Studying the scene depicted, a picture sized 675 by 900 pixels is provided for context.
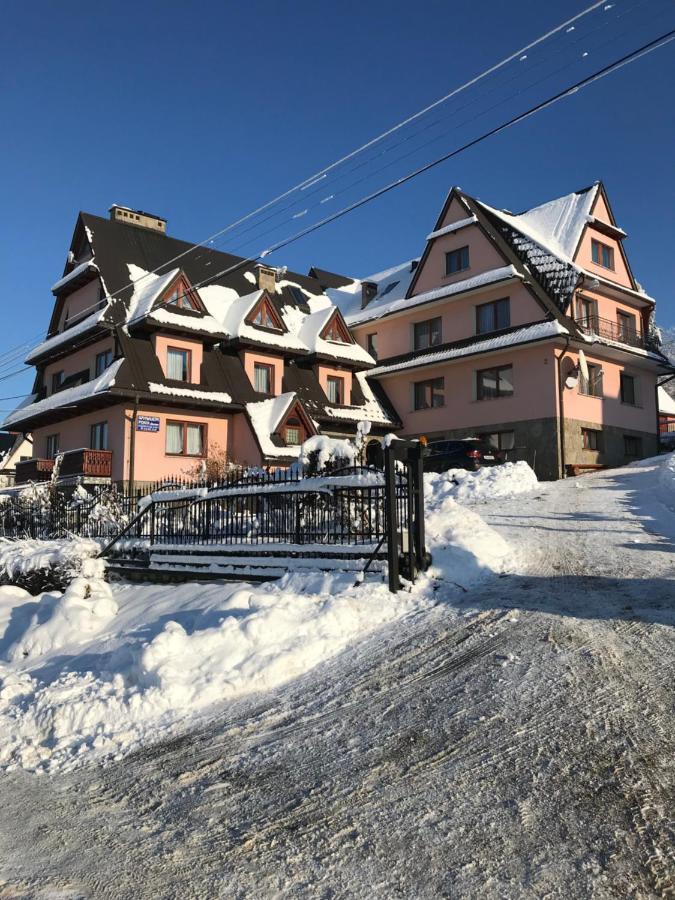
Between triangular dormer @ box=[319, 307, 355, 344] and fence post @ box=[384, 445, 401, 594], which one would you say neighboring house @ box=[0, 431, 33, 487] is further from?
fence post @ box=[384, 445, 401, 594]

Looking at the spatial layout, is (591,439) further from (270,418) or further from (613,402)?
(270,418)

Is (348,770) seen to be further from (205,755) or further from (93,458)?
(93,458)

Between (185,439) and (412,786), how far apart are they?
22.6 metres

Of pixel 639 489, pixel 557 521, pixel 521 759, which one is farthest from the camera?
pixel 639 489

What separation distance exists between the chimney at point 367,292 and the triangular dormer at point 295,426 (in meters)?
10.9

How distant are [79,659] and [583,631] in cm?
532

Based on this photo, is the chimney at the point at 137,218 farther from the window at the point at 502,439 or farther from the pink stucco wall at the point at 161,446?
the window at the point at 502,439

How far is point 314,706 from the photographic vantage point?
5738mm

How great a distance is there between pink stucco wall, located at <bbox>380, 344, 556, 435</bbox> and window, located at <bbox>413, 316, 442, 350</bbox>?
1.42m

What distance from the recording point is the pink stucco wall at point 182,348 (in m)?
25.8

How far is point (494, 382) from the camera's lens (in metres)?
28.4

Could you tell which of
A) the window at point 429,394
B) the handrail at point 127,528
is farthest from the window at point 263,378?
the handrail at point 127,528

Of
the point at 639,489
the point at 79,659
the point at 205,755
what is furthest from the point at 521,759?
the point at 639,489

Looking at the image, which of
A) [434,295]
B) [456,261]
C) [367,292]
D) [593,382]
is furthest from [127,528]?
[367,292]
